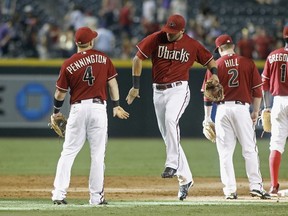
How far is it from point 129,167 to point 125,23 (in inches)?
365

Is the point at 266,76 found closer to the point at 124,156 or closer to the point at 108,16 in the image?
the point at 124,156

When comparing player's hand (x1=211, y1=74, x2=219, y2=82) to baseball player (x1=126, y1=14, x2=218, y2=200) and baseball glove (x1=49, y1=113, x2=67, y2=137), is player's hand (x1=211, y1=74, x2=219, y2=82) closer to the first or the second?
baseball player (x1=126, y1=14, x2=218, y2=200)

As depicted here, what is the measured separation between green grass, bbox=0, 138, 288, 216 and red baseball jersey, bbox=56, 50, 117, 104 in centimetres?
133

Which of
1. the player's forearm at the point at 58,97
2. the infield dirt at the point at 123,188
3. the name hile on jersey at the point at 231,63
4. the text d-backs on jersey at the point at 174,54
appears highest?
the text d-backs on jersey at the point at 174,54

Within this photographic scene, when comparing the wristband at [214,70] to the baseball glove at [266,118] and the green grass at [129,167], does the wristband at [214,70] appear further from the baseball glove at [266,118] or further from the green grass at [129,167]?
the green grass at [129,167]

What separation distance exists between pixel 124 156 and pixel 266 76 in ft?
23.9

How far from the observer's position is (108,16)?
25266mm

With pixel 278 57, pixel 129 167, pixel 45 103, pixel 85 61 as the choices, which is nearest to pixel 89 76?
pixel 85 61

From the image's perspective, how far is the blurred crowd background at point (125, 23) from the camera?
77.3 ft

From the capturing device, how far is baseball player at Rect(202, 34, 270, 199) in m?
11.3

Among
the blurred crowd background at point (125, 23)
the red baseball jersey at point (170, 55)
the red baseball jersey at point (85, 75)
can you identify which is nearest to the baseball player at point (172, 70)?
the red baseball jersey at point (170, 55)

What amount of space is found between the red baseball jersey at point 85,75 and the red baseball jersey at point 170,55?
2.62 feet

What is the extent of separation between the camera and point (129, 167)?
1667 centimetres

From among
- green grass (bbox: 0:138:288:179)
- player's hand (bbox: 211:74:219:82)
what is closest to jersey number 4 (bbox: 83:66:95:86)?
player's hand (bbox: 211:74:219:82)
